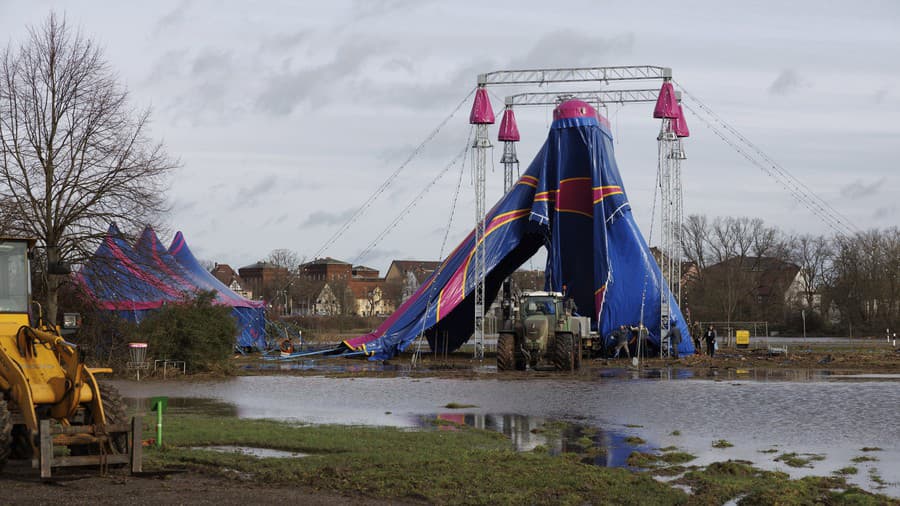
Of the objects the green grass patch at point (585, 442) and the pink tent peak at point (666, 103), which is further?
the pink tent peak at point (666, 103)

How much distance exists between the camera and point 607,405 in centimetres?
2252

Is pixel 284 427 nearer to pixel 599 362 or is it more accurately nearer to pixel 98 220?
pixel 98 220

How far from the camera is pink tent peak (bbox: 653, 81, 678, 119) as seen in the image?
39.8 meters

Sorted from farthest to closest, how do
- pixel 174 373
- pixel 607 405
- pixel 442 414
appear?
pixel 174 373 < pixel 607 405 < pixel 442 414

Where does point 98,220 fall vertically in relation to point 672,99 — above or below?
below

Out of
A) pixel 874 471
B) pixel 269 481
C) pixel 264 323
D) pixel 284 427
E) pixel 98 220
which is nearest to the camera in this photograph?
pixel 269 481

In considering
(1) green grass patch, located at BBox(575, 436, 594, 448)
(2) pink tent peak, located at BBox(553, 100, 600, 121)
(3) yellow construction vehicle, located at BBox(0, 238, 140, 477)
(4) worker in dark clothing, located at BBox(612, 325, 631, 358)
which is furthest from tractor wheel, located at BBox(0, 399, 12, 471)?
(2) pink tent peak, located at BBox(553, 100, 600, 121)

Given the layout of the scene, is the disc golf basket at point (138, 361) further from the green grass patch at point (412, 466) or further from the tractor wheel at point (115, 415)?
the tractor wheel at point (115, 415)

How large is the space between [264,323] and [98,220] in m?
20.2

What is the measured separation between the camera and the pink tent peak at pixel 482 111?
39656 mm

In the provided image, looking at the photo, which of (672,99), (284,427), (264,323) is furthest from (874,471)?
(264,323)

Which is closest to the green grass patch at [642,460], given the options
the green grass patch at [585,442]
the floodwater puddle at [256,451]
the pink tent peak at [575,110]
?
the green grass patch at [585,442]

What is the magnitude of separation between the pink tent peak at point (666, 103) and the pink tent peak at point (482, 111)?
6.04 m

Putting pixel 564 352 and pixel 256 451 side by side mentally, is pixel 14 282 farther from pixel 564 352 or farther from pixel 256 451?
pixel 564 352
